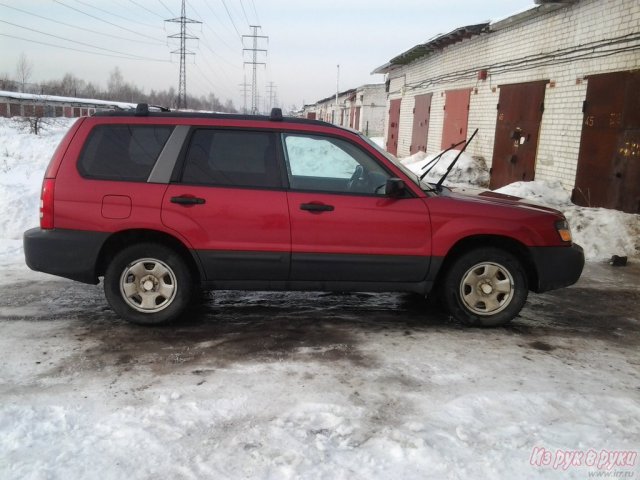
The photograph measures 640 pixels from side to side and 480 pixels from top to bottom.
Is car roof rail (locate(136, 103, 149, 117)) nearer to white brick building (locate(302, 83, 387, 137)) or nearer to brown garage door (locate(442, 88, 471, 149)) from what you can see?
brown garage door (locate(442, 88, 471, 149))

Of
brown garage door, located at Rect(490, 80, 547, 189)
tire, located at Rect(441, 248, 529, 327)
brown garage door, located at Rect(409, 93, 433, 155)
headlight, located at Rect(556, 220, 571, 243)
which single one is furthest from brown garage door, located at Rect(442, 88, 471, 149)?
tire, located at Rect(441, 248, 529, 327)

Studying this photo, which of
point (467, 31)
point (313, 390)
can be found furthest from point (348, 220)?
point (467, 31)

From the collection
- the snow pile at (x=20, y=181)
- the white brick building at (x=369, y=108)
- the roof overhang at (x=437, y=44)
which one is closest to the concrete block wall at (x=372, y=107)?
the white brick building at (x=369, y=108)

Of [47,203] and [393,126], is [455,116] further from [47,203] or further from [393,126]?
[47,203]

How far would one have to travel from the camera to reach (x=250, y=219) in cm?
442

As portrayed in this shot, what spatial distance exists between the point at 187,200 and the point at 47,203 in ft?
3.72

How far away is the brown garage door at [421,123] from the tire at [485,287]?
660 inches

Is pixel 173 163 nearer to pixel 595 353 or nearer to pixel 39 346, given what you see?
pixel 39 346

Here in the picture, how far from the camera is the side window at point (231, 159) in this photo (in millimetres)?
4480

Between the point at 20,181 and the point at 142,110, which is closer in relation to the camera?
the point at 142,110

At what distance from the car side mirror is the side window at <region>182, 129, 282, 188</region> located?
895mm

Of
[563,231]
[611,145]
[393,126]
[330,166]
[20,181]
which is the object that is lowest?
[20,181]

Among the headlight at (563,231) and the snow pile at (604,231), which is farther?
the snow pile at (604,231)

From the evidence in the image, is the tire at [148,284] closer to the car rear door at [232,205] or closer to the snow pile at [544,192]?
A: the car rear door at [232,205]
